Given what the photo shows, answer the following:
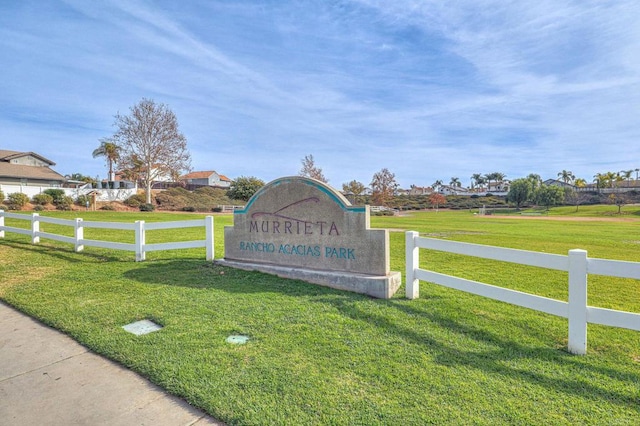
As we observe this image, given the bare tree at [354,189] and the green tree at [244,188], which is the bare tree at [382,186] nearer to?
the bare tree at [354,189]

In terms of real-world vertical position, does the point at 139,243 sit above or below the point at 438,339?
above

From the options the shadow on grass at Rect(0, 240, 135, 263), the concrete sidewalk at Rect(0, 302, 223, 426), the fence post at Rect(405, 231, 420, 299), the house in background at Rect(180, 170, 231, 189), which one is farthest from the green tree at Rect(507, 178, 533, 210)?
the concrete sidewalk at Rect(0, 302, 223, 426)

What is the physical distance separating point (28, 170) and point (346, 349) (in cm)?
5886

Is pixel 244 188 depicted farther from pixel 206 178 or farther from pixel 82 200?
pixel 206 178

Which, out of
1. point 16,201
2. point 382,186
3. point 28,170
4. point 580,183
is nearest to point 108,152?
point 28,170

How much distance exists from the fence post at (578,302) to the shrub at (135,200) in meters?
46.3

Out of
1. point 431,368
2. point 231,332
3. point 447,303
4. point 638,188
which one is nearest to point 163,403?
point 231,332

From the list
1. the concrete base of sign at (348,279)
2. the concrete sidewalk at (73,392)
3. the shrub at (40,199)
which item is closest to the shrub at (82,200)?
the shrub at (40,199)

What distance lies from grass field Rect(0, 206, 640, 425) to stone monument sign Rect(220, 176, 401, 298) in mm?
360

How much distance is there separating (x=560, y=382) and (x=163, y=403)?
138 inches

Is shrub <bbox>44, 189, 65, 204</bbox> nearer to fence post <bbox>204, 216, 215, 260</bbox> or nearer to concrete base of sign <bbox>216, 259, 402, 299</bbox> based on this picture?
fence post <bbox>204, 216, 215, 260</bbox>

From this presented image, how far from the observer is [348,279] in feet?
20.0

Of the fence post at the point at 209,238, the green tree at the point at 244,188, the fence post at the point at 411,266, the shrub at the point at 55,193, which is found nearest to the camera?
the fence post at the point at 411,266

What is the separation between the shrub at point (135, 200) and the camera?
43.4 m
